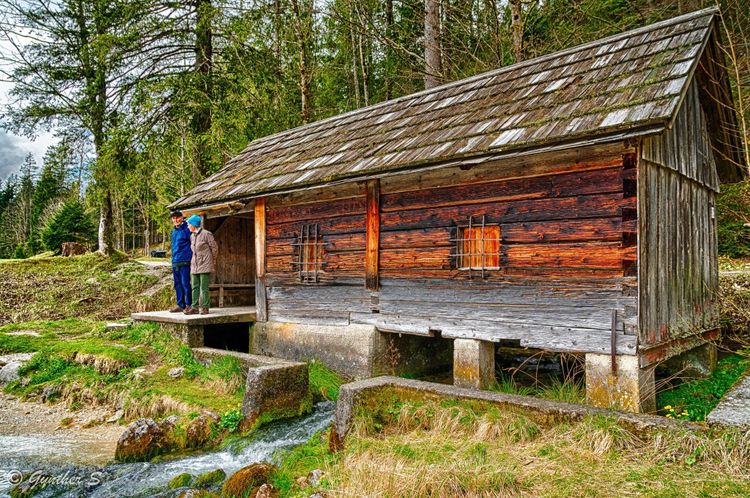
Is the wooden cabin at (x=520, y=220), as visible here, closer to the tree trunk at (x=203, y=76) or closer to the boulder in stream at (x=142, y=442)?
the boulder in stream at (x=142, y=442)

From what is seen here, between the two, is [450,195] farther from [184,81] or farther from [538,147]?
[184,81]

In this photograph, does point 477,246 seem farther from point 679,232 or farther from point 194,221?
point 194,221

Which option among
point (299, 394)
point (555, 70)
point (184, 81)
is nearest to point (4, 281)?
point (184, 81)

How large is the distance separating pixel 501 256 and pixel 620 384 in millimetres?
1967

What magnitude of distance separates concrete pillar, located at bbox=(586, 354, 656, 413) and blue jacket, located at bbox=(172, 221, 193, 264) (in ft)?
24.7

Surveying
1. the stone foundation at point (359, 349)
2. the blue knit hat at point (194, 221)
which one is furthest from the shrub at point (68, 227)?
the stone foundation at point (359, 349)

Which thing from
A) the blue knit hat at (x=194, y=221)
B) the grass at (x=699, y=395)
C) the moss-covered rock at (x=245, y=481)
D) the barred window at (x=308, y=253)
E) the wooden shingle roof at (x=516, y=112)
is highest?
the wooden shingle roof at (x=516, y=112)

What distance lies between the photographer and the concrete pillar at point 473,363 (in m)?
6.72

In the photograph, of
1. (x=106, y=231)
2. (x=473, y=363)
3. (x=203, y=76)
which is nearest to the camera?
Answer: (x=473, y=363)

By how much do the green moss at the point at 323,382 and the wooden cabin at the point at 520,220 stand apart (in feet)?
0.64

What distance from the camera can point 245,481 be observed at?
189 inches

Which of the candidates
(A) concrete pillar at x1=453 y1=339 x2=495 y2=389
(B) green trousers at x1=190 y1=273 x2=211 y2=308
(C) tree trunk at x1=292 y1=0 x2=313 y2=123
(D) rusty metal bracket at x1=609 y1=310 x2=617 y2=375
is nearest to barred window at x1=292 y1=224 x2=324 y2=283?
(B) green trousers at x1=190 y1=273 x2=211 y2=308

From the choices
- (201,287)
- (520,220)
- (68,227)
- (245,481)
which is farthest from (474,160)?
(68,227)

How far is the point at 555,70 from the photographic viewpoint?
24.7ft
